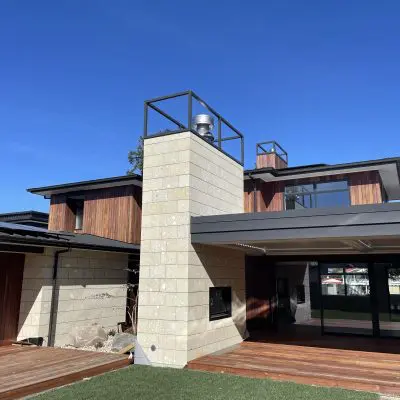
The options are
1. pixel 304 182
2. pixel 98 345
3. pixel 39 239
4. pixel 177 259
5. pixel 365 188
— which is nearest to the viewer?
pixel 177 259

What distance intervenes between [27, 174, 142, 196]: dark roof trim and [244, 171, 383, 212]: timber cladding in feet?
15.5

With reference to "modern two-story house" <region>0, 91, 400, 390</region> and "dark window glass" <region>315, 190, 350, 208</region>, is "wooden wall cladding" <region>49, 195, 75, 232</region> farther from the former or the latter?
"dark window glass" <region>315, 190, 350, 208</region>

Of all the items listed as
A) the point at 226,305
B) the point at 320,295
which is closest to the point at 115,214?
the point at 226,305

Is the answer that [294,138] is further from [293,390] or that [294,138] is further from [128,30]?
[293,390]

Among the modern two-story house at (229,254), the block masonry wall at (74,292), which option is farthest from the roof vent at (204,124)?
the block masonry wall at (74,292)

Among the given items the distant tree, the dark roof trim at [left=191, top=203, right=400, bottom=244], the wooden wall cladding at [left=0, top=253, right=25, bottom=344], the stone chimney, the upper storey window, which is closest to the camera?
the dark roof trim at [left=191, top=203, right=400, bottom=244]

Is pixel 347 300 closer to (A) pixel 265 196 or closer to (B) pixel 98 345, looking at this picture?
(A) pixel 265 196

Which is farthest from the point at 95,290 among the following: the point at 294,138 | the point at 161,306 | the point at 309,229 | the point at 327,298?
the point at 294,138

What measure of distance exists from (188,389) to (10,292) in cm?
533

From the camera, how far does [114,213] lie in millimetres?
15477

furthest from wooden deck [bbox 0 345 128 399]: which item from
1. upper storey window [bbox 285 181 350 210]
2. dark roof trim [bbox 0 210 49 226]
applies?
dark roof trim [bbox 0 210 49 226]

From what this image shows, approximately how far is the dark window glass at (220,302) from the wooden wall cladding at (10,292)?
4707 mm

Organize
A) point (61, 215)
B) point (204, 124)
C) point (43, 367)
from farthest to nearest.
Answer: point (61, 215) → point (204, 124) → point (43, 367)

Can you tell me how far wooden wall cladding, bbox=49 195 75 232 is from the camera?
16922 mm
